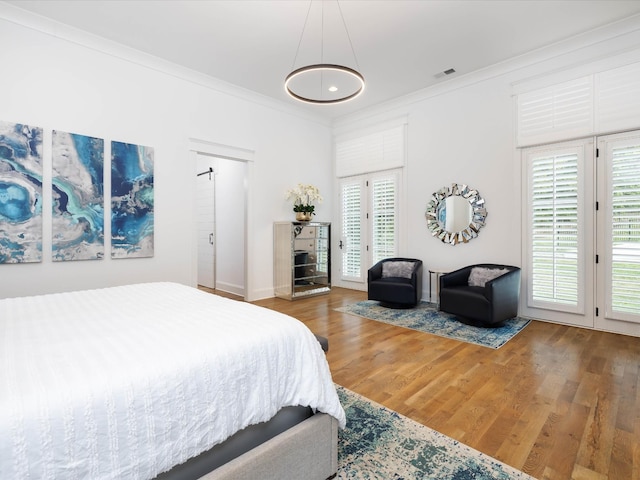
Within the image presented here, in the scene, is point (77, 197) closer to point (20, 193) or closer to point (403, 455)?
point (20, 193)

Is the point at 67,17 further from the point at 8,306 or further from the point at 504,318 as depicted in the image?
the point at 504,318

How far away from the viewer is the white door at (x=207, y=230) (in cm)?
664

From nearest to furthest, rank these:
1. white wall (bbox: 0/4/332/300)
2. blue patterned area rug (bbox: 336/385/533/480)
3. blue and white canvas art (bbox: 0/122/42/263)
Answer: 1. blue patterned area rug (bbox: 336/385/533/480)
2. blue and white canvas art (bbox: 0/122/42/263)
3. white wall (bbox: 0/4/332/300)

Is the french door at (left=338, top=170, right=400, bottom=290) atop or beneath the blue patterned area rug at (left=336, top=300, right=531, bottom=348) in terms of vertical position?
atop

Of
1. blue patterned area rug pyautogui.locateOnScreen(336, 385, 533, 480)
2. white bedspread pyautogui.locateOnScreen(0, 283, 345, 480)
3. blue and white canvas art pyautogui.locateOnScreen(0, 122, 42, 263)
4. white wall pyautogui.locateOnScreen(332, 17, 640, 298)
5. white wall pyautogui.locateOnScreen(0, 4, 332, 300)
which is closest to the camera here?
white bedspread pyautogui.locateOnScreen(0, 283, 345, 480)

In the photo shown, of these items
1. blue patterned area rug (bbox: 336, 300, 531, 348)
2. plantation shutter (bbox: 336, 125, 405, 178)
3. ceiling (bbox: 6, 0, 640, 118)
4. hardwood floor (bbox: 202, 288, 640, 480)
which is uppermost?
ceiling (bbox: 6, 0, 640, 118)

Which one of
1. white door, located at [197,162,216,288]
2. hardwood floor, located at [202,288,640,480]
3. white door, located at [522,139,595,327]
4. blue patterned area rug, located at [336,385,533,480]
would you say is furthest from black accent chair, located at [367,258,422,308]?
white door, located at [197,162,216,288]

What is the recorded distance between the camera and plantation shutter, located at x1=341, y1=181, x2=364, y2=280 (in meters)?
6.37

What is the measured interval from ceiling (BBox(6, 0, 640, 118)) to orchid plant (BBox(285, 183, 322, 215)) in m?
1.97

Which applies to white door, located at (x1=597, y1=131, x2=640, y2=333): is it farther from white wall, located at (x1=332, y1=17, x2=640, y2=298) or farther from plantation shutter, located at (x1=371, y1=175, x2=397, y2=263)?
plantation shutter, located at (x1=371, y1=175, x2=397, y2=263)

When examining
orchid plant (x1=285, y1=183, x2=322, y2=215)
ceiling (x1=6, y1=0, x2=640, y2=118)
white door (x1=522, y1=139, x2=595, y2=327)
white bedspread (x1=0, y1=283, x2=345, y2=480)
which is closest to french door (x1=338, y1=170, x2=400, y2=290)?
orchid plant (x1=285, y1=183, x2=322, y2=215)

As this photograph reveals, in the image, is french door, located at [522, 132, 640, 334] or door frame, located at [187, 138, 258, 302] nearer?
french door, located at [522, 132, 640, 334]

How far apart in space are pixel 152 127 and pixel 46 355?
12.6ft

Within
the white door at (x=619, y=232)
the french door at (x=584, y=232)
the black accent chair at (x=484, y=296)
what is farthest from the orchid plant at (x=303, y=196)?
the white door at (x=619, y=232)
